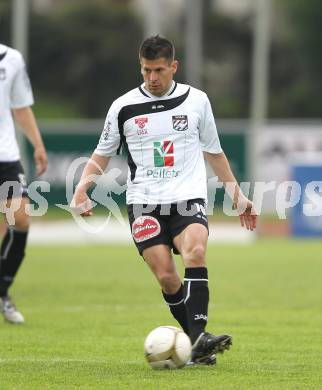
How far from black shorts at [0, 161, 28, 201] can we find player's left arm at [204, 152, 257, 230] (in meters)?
2.57

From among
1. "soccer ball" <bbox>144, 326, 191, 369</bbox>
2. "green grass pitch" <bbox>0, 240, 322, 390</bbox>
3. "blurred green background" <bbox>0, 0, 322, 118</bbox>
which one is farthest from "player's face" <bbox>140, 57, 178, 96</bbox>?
"blurred green background" <bbox>0, 0, 322, 118</bbox>

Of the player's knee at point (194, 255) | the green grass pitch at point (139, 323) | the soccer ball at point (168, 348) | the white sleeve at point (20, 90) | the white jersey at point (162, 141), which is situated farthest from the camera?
the white sleeve at point (20, 90)

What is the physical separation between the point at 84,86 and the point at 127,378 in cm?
3367

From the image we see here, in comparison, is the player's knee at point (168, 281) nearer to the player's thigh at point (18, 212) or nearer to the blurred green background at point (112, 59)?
the player's thigh at point (18, 212)

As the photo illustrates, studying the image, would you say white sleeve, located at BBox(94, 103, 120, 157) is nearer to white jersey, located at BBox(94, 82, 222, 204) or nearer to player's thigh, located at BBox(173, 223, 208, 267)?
white jersey, located at BBox(94, 82, 222, 204)

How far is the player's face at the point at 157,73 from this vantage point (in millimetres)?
8008

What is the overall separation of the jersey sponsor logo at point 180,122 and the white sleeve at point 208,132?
0.14 metres

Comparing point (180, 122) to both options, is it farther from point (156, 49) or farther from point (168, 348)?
point (168, 348)

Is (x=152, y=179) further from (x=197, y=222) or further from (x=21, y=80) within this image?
(x=21, y=80)

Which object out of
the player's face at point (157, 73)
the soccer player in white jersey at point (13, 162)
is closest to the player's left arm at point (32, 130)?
the soccer player in white jersey at point (13, 162)

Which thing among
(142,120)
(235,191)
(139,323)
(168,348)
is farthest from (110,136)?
(139,323)

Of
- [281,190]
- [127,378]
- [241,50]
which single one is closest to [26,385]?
[127,378]

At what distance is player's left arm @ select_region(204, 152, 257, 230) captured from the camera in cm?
835

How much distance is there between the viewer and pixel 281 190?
24.9m
